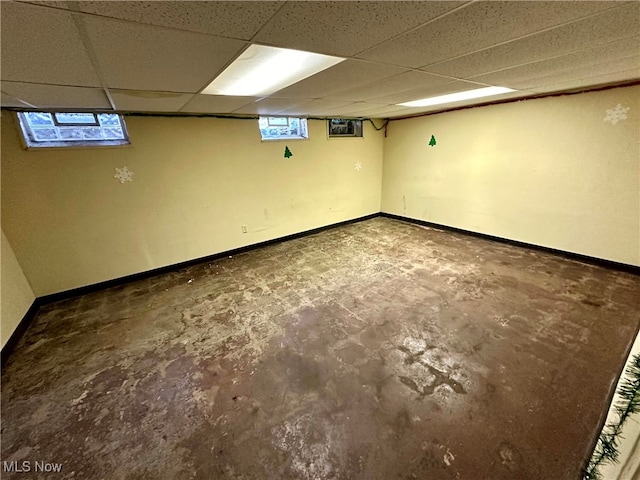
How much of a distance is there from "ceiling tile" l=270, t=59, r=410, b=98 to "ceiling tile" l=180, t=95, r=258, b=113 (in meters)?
0.48

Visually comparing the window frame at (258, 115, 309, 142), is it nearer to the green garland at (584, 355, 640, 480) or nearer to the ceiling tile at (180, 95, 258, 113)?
the ceiling tile at (180, 95, 258, 113)

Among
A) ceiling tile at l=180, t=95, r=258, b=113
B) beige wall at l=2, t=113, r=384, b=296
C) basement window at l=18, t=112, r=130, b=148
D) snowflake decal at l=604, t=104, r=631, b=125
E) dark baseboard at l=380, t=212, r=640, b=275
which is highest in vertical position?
ceiling tile at l=180, t=95, r=258, b=113

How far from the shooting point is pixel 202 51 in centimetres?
131

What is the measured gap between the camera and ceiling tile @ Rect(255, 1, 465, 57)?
97 centimetres

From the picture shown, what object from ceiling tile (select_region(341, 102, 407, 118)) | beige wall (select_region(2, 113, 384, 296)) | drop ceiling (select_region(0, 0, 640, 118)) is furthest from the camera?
ceiling tile (select_region(341, 102, 407, 118))

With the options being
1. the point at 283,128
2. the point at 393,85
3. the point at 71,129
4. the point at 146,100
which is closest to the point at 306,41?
the point at 393,85

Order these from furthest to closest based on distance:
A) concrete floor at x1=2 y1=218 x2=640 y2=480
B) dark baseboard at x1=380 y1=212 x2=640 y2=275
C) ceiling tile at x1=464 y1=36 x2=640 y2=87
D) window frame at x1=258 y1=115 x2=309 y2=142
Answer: window frame at x1=258 y1=115 x2=309 y2=142
dark baseboard at x1=380 y1=212 x2=640 y2=275
ceiling tile at x1=464 y1=36 x2=640 y2=87
concrete floor at x1=2 y1=218 x2=640 y2=480

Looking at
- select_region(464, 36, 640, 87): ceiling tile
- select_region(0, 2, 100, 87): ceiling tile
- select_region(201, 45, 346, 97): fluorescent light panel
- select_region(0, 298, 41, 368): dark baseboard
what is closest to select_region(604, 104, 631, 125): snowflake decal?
select_region(464, 36, 640, 87): ceiling tile

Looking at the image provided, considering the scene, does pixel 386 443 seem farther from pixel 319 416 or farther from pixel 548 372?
pixel 548 372

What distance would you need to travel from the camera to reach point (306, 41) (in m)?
1.25

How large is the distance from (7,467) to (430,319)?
3.04 metres

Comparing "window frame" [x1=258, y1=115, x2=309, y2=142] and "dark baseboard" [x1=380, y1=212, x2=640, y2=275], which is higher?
"window frame" [x1=258, y1=115, x2=309, y2=142]

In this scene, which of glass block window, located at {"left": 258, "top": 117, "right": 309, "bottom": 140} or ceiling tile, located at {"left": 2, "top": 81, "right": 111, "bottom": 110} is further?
glass block window, located at {"left": 258, "top": 117, "right": 309, "bottom": 140}

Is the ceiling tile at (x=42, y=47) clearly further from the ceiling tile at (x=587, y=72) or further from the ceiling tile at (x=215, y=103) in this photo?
the ceiling tile at (x=587, y=72)
